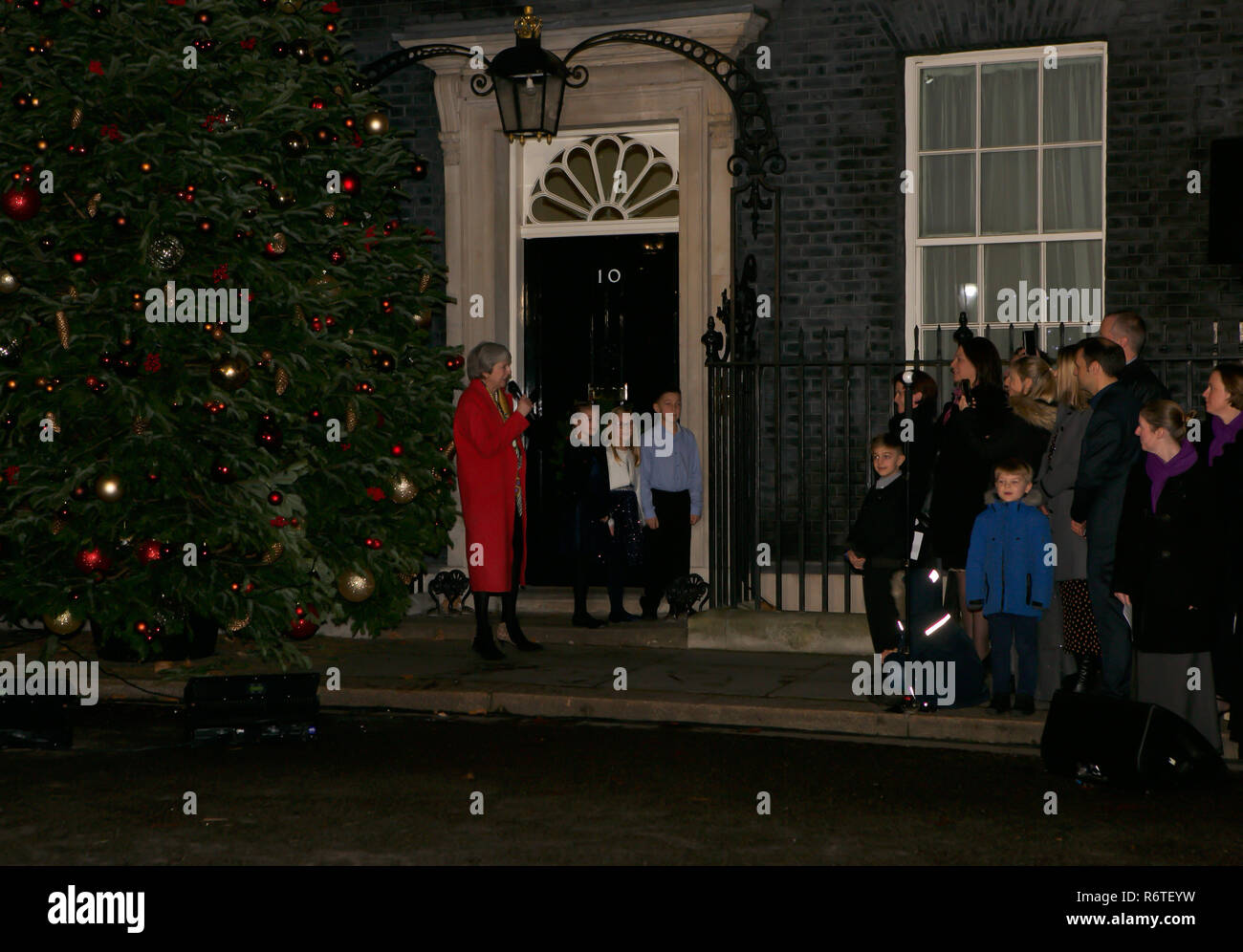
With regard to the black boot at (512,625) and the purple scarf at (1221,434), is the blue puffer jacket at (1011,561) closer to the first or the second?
the purple scarf at (1221,434)

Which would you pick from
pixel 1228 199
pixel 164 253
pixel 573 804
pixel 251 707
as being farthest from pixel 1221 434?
pixel 164 253

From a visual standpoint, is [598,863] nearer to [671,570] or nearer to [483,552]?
[483,552]

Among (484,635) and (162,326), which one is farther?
(484,635)

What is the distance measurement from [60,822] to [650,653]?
5.25 metres

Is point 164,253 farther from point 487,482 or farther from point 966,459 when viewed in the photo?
point 966,459

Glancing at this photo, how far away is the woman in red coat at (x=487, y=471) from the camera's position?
10.8 meters

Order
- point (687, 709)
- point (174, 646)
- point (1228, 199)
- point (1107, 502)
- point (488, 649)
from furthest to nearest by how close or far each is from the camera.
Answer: point (1228, 199) → point (488, 649) → point (174, 646) → point (687, 709) → point (1107, 502)

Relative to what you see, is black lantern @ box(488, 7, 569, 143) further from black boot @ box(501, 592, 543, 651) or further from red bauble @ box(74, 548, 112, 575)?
red bauble @ box(74, 548, 112, 575)

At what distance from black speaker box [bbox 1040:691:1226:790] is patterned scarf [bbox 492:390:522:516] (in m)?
4.88

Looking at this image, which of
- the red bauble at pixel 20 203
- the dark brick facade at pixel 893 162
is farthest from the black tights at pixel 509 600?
the red bauble at pixel 20 203

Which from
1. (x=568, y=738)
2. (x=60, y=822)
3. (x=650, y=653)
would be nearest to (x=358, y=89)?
(x=650, y=653)

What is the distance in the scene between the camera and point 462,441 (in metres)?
10.9

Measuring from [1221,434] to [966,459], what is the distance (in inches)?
56.9

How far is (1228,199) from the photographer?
457 inches
